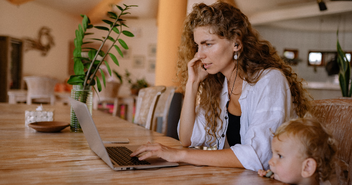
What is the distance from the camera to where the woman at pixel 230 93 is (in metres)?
0.97

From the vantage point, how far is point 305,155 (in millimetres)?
807

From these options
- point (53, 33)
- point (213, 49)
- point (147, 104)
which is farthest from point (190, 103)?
point (53, 33)

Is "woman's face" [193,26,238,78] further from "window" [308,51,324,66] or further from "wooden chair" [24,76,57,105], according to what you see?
"window" [308,51,324,66]

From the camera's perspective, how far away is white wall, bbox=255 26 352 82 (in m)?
8.69

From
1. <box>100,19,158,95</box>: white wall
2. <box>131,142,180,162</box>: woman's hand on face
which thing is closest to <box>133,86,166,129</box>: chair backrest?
<box>131,142,180,162</box>: woman's hand on face

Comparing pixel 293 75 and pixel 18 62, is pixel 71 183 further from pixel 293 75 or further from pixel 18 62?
pixel 18 62

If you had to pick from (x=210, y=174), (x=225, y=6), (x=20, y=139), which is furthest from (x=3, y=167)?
(x=225, y=6)

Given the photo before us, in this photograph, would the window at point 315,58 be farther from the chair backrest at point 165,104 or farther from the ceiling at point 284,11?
the chair backrest at point 165,104

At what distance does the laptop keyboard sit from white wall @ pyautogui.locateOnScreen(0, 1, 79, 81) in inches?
268

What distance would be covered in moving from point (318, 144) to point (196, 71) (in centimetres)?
79

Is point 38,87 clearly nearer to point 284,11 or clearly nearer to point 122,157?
point 122,157

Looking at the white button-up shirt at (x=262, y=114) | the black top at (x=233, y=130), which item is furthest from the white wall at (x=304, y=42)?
the white button-up shirt at (x=262, y=114)

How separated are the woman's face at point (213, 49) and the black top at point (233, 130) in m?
0.26

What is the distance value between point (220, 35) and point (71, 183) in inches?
33.5
